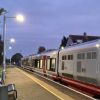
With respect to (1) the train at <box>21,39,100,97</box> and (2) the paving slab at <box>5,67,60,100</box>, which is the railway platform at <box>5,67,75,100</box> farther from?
(1) the train at <box>21,39,100,97</box>

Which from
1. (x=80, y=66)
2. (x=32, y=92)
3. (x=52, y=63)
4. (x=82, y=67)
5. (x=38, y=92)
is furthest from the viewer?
(x=52, y=63)

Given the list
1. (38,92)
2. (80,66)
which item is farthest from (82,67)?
(38,92)

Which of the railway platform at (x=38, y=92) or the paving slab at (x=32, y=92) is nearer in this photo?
the railway platform at (x=38, y=92)

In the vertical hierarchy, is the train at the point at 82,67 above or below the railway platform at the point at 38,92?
above

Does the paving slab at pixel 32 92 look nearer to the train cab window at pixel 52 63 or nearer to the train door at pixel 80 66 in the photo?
the train door at pixel 80 66

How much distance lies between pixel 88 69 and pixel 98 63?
2.33 m

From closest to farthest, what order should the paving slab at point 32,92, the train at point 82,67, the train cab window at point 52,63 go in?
the train at point 82,67 < the paving slab at point 32,92 < the train cab window at point 52,63

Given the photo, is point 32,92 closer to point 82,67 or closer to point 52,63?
Result: point 82,67

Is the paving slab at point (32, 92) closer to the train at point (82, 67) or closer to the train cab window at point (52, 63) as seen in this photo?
the train at point (82, 67)

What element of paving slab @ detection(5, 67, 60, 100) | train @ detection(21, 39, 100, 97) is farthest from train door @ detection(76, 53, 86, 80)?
paving slab @ detection(5, 67, 60, 100)

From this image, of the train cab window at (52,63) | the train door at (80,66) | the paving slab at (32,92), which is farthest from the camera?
the train cab window at (52,63)

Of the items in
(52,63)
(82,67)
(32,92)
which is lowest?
(32,92)

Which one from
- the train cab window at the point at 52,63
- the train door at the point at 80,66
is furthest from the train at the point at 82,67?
the train cab window at the point at 52,63

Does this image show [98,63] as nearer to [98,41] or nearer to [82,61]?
[98,41]
